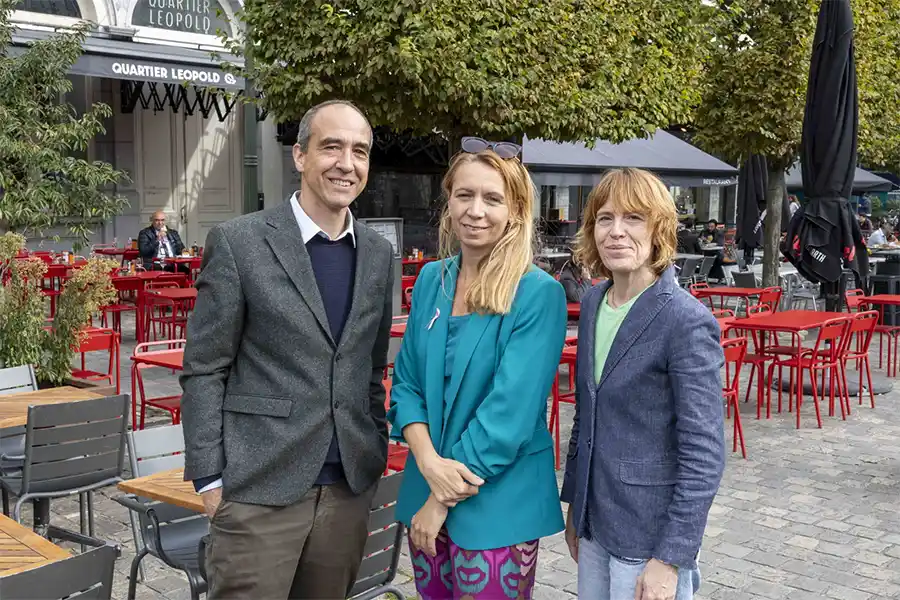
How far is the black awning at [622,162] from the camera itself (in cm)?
1173

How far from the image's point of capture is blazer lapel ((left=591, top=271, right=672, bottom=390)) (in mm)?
2484

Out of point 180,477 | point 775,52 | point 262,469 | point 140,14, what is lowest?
point 180,477

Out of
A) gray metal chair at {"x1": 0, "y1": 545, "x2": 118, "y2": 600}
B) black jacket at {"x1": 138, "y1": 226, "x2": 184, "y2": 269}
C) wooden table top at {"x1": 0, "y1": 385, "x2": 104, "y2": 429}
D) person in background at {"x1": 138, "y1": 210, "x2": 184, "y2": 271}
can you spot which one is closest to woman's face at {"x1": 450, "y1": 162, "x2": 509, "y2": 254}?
gray metal chair at {"x1": 0, "y1": 545, "x2": 118, "y2": 600}

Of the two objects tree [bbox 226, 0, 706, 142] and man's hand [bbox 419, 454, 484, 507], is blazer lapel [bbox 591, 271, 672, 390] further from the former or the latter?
tree [bbox 226, 0, 706, 142]

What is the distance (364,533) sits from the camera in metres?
2.78

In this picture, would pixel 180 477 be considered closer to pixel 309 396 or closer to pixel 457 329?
pixel 309 396

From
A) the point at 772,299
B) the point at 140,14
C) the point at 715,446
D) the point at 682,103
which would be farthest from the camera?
the point at 140,14

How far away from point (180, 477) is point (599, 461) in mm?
1857

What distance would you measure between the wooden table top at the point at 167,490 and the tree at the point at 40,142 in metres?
5.93

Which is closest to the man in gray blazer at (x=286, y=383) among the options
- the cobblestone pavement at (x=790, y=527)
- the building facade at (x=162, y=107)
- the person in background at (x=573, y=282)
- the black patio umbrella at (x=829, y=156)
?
the cobblestone pavement at (x=790, y=527)

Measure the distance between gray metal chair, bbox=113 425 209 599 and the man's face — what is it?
1559 mm

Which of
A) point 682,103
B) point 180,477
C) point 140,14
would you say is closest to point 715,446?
point 180,477

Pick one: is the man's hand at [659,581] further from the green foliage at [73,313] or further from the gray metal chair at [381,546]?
the green foliage at [73,313]

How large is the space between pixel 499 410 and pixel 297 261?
0.65 meters
